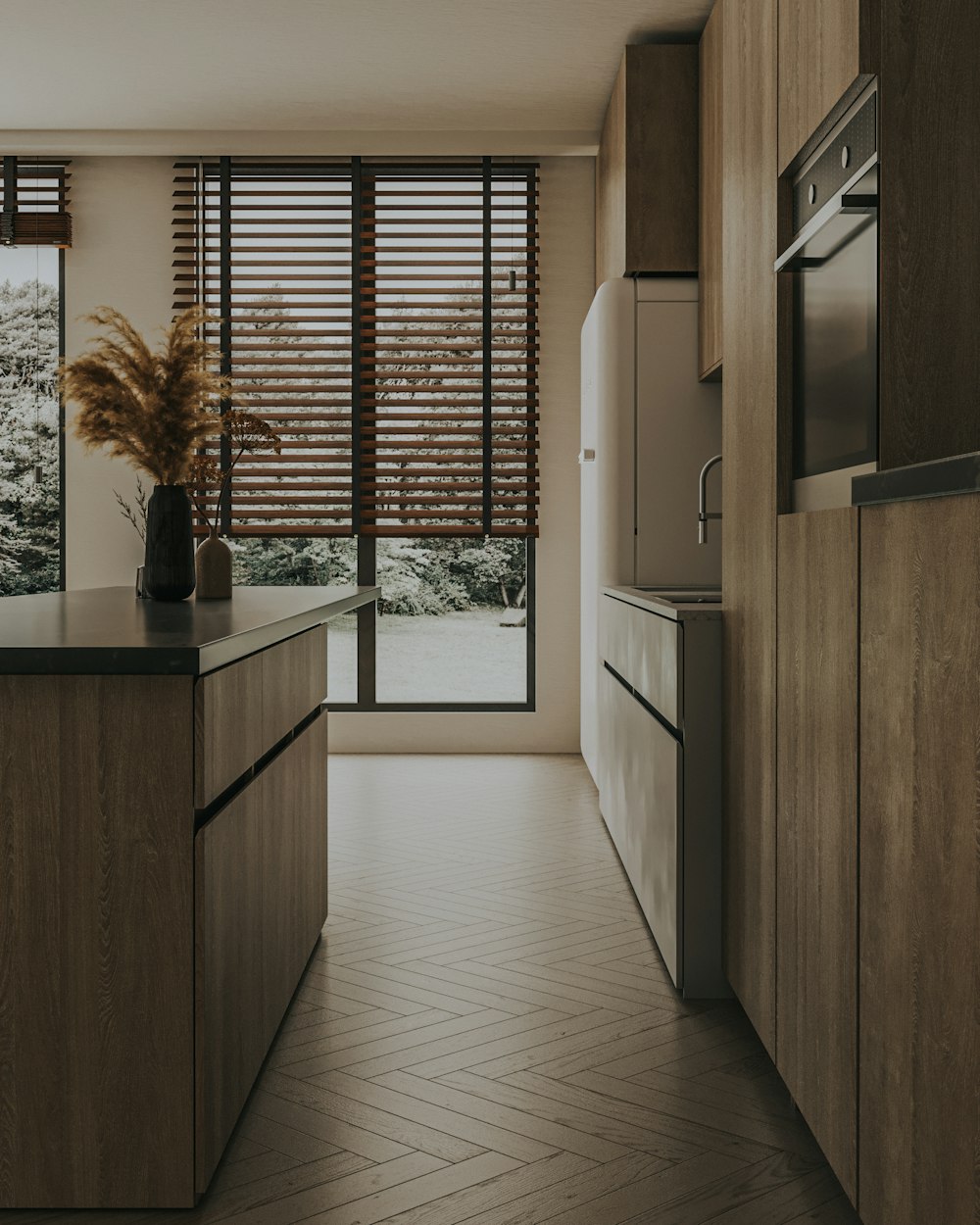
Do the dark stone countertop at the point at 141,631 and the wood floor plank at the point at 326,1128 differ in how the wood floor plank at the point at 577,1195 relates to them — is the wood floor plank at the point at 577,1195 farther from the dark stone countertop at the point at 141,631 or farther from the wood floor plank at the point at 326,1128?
the dark stone countertop at the point at 141,631

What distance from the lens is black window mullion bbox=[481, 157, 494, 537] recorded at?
636cm

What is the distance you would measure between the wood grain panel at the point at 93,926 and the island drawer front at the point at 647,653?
1.38 m

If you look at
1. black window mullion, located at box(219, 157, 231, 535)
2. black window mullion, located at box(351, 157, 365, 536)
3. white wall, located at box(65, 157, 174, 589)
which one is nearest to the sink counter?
black window mullion, located at box(351, 157, 365, 536)

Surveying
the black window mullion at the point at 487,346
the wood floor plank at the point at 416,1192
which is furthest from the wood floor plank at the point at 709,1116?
the black window mullion at the point at 487,346

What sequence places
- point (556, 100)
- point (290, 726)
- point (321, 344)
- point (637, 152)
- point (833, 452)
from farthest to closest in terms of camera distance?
point (321, 344)
point (556, 100)
point (637, 152)
point (290, 726)
point (833, 452)

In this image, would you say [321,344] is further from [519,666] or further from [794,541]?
[794,541]

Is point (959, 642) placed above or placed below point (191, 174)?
below

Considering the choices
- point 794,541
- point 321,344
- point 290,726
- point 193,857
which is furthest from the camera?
point 321,344

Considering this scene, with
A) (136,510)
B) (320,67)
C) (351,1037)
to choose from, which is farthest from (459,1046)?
(136,510)

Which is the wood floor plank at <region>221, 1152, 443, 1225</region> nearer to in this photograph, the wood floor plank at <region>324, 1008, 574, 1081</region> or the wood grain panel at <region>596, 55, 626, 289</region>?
the wood floor plank at <region>324, 1008, 574, 1081</region>

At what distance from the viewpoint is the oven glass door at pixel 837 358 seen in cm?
177

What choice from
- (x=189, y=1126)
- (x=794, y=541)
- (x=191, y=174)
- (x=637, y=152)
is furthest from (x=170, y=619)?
(x=191, y=174)

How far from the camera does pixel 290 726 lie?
2.70 meters

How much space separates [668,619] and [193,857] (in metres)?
1.48
